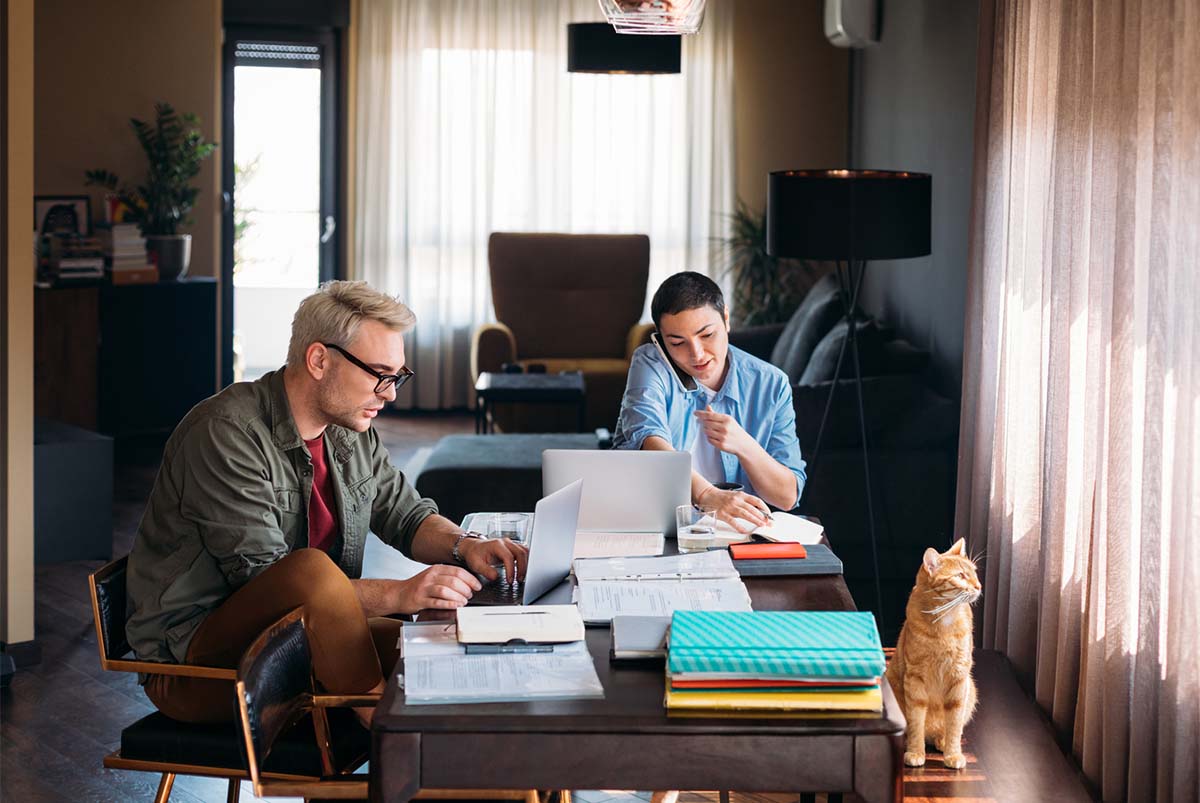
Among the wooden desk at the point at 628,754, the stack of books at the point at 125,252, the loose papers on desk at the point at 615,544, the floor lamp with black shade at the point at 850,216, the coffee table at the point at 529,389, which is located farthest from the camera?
the stack of books at the point at 125,252

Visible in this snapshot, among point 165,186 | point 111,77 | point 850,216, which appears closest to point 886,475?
point 850,216

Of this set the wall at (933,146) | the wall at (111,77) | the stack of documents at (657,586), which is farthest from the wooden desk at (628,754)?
the wall at (111,77)

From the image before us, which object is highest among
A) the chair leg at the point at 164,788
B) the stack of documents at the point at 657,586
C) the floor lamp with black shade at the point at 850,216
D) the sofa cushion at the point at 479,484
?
the floor lamp with black shade at the point at 850,216

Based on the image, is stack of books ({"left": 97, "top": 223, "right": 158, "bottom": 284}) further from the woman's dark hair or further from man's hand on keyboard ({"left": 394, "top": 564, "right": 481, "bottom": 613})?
man's hand on keyboard ({"left": 394, "top": 564, "right": 481, "bottom": 613})

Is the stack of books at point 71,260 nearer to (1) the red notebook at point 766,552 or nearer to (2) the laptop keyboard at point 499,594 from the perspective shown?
(2) the laptop keyboard at point 499,594

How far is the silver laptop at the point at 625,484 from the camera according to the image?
2586mm

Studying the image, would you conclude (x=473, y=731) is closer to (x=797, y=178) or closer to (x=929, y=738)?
(x=929, y=738)

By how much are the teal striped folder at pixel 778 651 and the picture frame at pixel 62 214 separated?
633 centimetres

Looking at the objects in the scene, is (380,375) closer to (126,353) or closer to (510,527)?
(510,527)

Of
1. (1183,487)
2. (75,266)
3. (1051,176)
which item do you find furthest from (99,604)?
(75,266)

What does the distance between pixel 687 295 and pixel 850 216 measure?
1080 millimetres

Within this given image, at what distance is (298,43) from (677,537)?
22.3ft

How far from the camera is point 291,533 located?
248 centimetres

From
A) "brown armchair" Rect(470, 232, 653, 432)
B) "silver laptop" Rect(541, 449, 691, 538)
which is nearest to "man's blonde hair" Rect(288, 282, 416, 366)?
"silver laptop" Rect(541, 449, 691, 538)
